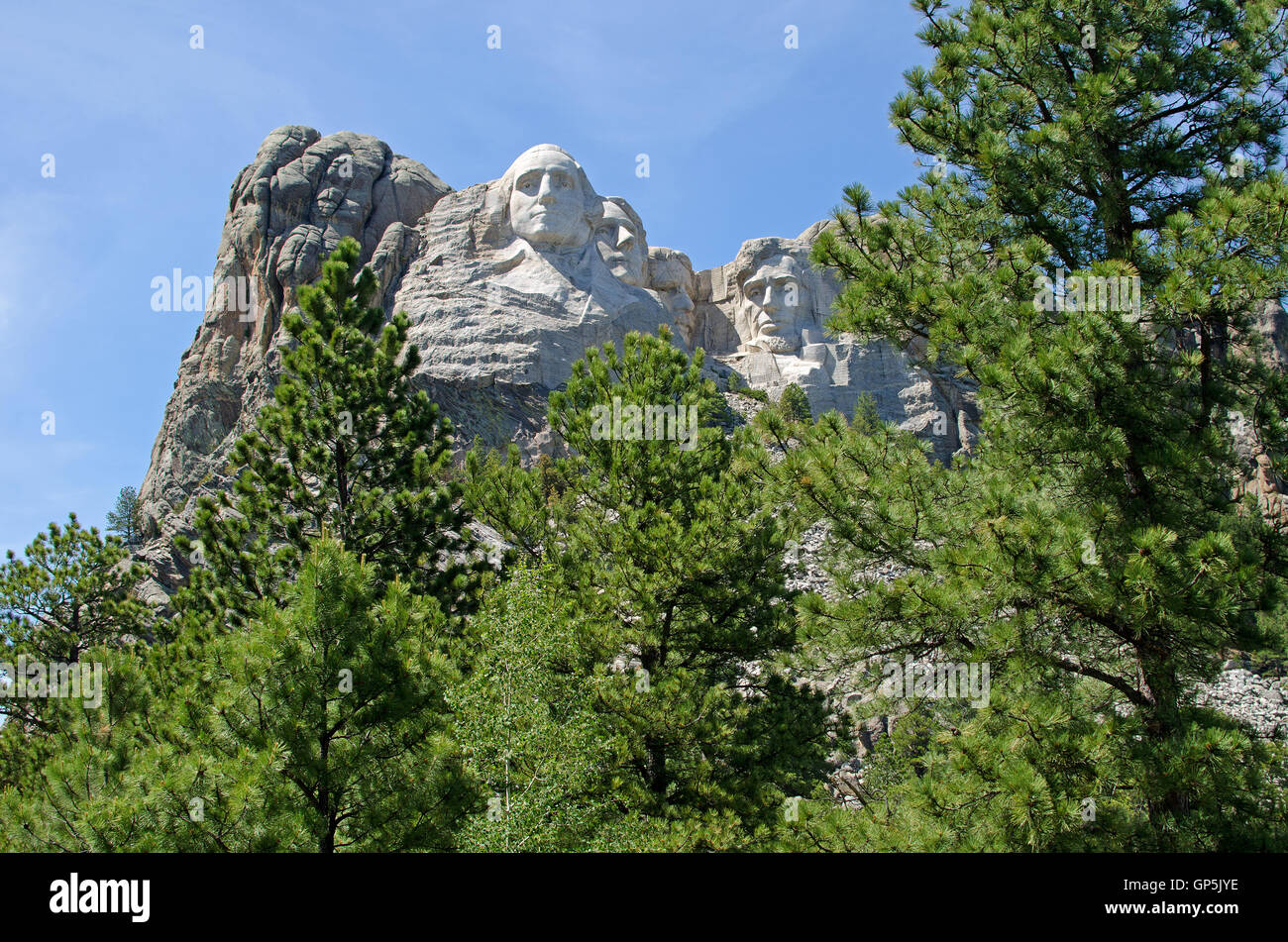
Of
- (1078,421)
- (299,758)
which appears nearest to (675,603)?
(299,758)

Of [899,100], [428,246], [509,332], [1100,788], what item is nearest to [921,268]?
[899,100]

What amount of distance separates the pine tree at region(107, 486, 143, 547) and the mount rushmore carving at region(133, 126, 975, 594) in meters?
0.76

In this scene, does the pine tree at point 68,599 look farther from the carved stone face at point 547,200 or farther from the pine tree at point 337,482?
the carved stone face at point 547,200

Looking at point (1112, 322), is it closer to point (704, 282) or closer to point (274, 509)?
point (274, 509)

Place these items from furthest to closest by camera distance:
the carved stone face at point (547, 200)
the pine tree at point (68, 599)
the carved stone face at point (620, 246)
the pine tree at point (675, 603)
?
the carved stone face at point (620, 246)
the carved stone face at point (547, 200)
the pine tree at point (68, 599)
the pine tree at point (675, 603)

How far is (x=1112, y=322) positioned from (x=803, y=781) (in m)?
8.51

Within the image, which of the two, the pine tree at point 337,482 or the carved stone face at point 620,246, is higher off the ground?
the carved stone face at point 620,246

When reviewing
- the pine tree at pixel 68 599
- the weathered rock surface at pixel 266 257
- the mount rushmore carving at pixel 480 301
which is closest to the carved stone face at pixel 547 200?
the mount rushmore carving at pixel 480 301

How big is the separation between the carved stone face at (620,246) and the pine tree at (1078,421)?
36.6 metres

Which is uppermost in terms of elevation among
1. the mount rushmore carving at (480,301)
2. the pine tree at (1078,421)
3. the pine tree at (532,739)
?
the mount rushmore carving at (480,301)

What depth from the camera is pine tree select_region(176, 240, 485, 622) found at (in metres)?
15.2

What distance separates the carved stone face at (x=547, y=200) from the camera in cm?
4294

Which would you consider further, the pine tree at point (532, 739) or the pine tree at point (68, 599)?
the pine tree at point (68, 599)

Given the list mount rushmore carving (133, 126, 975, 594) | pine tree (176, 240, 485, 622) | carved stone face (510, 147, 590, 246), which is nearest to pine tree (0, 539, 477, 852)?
pine tree (176, 240, 485, 622)
